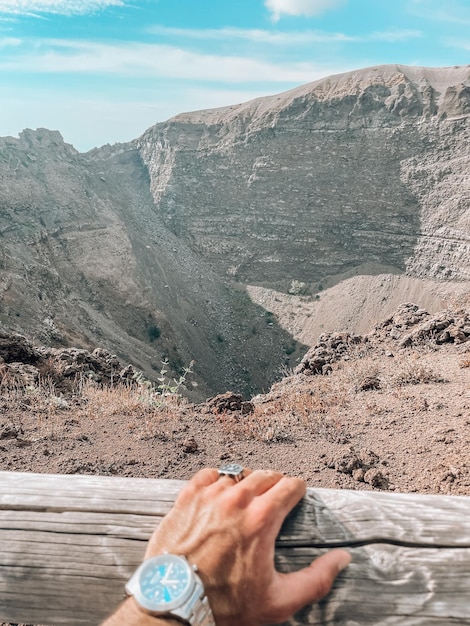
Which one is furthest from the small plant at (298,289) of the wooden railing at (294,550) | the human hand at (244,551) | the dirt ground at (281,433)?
the human hand at (244,551)

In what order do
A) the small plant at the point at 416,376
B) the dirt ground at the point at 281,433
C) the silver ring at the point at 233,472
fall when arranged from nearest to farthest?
the silver ring at the point at 233,472, the dirt ground at the point at 281,433, the small plant at the point at 416,376

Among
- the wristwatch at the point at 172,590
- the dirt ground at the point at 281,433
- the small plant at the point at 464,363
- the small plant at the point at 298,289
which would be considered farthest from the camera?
the small plant at the point at 298,289

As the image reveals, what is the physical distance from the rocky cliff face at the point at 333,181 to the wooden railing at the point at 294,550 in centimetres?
3016

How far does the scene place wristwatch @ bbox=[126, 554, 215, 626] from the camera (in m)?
1.14

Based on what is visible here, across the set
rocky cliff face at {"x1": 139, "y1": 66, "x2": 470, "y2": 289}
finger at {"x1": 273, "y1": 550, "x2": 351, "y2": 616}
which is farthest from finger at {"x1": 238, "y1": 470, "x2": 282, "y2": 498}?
rocky cliff face at {"x1": 139, "y1": 66, "x2": 470, "y2": 289}

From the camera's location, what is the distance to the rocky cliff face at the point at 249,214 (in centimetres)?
2784

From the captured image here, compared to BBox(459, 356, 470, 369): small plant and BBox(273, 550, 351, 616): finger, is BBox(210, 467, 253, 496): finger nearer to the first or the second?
BBox(273, 550, 351, 616): finger

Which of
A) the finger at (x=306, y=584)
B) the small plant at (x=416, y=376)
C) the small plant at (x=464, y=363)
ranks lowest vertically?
the small plant at (x=416, y=376)

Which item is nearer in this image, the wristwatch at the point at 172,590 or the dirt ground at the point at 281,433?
the wristwatch at the point at 172,590

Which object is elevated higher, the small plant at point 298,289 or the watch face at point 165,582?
the watch face at point 165,582

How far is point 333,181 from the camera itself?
117ft

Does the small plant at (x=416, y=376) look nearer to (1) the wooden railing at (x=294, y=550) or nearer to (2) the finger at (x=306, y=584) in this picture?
(1) the wooden railing at (x=294, y=550)

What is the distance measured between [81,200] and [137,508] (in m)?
32.9

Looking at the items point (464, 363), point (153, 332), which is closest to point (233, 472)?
point (464, 363)
